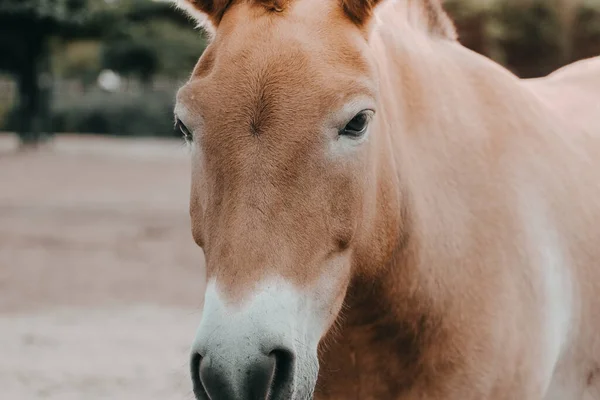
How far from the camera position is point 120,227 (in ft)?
41.5

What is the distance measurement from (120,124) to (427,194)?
3042 cm

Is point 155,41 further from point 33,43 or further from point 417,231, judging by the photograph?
point 417,231

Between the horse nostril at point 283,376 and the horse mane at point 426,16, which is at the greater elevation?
the horse mane at point 426,16

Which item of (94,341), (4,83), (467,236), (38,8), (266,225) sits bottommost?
(4,83)

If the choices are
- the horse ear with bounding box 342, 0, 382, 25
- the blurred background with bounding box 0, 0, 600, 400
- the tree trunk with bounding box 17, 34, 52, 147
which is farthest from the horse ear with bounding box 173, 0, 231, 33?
the tree trunk with bounding box 17, 34, 52, 147

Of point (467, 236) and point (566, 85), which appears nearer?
point (467, 236)

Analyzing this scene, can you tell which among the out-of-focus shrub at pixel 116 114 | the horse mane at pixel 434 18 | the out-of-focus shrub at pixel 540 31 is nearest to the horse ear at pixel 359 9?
the horse mane at pixel 434 18

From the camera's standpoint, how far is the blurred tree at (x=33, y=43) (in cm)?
2306

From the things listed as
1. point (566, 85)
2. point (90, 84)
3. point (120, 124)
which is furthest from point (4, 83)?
point (566, 85)

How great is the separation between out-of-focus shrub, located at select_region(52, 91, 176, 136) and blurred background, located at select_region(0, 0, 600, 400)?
0.16ft

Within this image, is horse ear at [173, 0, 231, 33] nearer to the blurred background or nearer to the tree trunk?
the blurred background

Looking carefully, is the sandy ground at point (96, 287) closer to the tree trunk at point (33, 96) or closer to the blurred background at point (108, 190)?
the blurred background at point (108, 190)

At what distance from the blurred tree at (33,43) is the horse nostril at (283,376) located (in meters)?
22.1

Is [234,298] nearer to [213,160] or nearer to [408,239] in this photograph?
[213,160]
